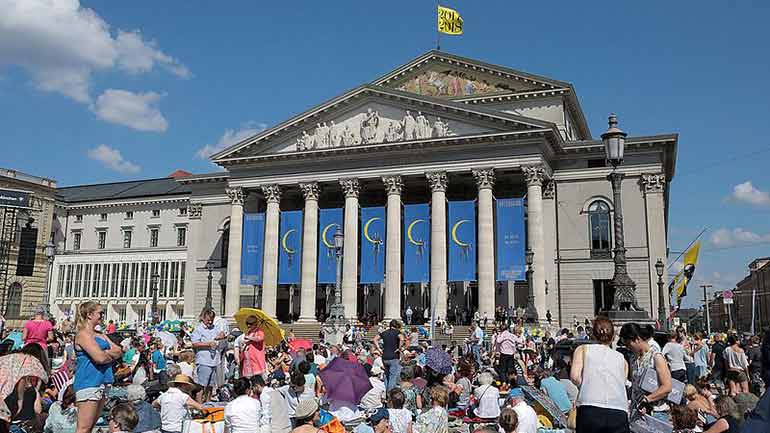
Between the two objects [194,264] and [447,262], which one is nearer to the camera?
[447,262]

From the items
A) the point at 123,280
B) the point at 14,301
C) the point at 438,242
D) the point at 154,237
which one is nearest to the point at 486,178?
the point at 438,242

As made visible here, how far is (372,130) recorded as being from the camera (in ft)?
145

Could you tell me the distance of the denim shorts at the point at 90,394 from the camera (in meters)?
7.54

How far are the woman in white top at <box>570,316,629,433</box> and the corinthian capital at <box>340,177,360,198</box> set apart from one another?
38259 mm

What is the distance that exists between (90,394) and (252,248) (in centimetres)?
3965

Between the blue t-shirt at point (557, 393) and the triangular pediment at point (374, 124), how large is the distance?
29.9 meters

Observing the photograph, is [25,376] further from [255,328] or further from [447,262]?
[447,262]

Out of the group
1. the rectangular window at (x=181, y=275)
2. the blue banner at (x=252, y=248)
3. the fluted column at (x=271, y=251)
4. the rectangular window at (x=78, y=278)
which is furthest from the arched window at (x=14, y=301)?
the fluted column at (x=271, y=251)

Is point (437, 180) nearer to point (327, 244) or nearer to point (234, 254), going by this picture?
point (327, 244)

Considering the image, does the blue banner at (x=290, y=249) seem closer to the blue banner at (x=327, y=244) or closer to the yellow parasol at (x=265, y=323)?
the blue banner at (x=327, y=244)

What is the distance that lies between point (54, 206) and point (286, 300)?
29.5 metres

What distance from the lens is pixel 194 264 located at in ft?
174

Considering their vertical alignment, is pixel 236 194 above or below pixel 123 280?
above

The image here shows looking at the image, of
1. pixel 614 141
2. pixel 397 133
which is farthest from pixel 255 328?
pixel 397 133
